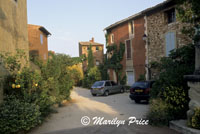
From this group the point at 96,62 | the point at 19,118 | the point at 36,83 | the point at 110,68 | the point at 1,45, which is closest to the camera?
the point at 19,118

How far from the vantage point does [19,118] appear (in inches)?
212

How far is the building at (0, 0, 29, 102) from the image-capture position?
301 inches

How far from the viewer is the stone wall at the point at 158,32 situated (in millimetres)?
14068

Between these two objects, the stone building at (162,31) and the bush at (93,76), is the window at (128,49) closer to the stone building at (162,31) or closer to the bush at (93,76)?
the stone building at (162,31)

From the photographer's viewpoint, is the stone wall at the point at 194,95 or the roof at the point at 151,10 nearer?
the stone wall at the point at 194,95

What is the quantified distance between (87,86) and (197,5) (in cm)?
2283

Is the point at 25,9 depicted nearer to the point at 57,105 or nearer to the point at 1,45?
the point at 1,45

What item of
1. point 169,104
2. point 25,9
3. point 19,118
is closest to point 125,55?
point 25,9

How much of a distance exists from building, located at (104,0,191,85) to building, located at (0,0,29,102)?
10.6 m

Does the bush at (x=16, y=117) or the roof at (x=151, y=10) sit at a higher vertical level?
the roof at (x=151, y=10)

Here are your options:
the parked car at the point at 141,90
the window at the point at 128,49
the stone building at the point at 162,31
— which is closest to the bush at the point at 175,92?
the parked car at the point at 141,90

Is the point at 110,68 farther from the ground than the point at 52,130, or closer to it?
farther from the ground

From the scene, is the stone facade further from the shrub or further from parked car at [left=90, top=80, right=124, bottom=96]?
the shrub

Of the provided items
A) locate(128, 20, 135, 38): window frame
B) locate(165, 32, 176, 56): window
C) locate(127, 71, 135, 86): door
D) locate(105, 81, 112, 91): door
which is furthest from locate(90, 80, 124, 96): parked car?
locate(165, 32, 176, 56): window
